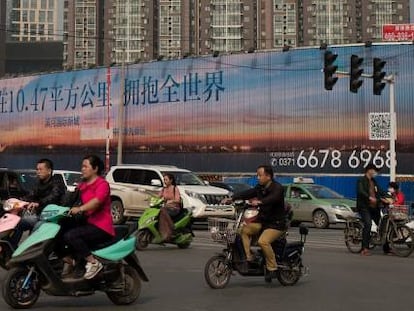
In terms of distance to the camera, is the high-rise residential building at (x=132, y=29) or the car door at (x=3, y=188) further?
the high-rise residential building at (x=132, y=29)

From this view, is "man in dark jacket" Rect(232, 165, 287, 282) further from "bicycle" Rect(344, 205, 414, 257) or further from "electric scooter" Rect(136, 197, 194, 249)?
"electric scooter" Rect(136, 197, 194, 249)

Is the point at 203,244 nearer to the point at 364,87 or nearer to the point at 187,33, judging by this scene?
the point at 364,87

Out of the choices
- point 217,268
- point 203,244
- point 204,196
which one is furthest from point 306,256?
point 204,196

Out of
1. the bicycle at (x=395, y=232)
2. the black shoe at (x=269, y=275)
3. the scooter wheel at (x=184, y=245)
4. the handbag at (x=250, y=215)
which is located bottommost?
the scooter wheel at (x=184, y=245)

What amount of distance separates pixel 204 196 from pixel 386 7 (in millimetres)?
61686

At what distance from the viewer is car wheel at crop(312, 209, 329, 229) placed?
73.6 ft

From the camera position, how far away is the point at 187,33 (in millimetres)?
69938

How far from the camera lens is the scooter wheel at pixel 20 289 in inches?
272

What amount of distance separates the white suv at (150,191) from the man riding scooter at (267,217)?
31.7 ft

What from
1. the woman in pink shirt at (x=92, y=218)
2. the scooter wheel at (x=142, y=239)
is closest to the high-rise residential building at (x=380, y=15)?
the scooter wheel at (x=142, y=239)

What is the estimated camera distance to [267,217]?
8.80 metres

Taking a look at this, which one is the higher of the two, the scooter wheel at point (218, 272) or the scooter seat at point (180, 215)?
the scooter seat at point (180, 215)

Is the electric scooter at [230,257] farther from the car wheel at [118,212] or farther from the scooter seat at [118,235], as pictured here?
the car wheel at [118,212]

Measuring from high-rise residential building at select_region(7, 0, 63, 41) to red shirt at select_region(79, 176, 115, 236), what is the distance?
200 feet
